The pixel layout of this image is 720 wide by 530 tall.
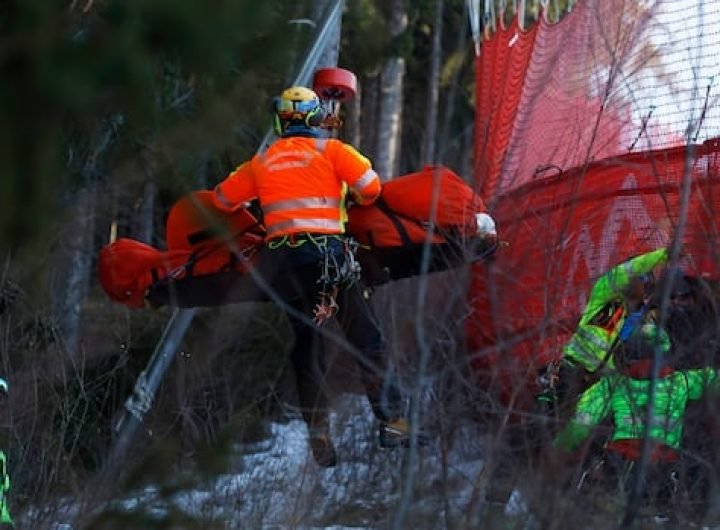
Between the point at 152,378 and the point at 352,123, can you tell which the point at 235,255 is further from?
the point at 352,123

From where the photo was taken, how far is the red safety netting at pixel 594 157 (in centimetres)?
466

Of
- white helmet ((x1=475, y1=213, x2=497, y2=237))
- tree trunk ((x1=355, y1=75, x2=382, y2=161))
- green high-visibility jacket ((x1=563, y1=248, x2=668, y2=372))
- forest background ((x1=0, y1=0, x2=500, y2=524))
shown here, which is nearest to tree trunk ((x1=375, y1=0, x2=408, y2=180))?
tree trunk ((x1=355, y1=75, x2=382, y2=161))

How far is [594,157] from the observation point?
18.4 feet

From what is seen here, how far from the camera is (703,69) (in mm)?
5957

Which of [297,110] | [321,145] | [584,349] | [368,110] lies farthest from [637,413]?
[368,110]

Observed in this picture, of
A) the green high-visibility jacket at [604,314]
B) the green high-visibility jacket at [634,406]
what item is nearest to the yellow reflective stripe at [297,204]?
the green high-visibility jacket at [604,314]

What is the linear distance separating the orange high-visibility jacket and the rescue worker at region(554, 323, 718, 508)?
67.1 inches

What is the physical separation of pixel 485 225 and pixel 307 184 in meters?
0.82

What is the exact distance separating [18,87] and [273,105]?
3986mm

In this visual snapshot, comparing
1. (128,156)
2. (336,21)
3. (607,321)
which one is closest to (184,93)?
(128,156)

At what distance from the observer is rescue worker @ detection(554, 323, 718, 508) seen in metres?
3.89

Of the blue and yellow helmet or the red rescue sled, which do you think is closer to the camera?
the blue and yellow helmet

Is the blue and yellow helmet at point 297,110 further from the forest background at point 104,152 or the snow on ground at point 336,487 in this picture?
the snow on ground at point 336,487

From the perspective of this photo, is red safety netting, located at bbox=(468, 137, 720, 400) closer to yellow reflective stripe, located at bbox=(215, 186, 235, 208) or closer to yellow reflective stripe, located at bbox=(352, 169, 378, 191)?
yellow reflective stripe, located at bbox=(352, 169, 378, 191)
